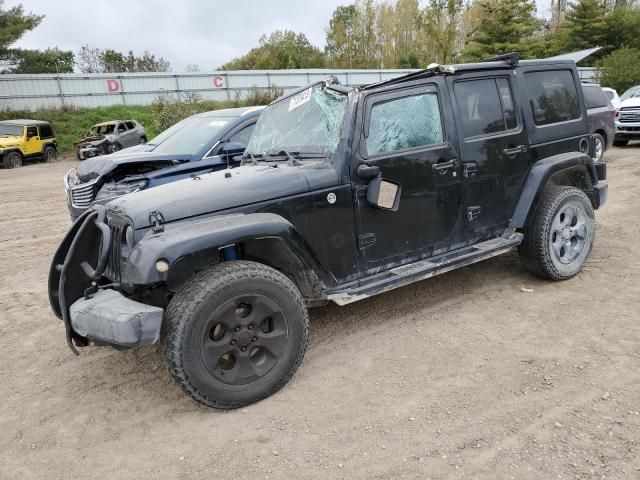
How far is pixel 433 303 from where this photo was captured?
14.7 ft

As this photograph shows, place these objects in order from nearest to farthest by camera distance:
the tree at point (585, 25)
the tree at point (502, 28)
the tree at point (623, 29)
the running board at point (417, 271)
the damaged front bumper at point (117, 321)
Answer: the damaged front bumper at point (117, 321)
the running board at point (417, 271)
the tree at point (502, 28)
the tree at point (585, 25)
the tree at point (623, 29)

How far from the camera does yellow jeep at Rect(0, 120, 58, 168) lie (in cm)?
2045

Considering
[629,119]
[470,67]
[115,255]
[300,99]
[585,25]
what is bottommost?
[115,255]

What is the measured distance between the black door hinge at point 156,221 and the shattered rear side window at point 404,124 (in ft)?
4.98

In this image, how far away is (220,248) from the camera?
3129 mm

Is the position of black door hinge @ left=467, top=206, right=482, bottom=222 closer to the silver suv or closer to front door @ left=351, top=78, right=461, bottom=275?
front door @ left=351, top=78, right=461, bottom=275

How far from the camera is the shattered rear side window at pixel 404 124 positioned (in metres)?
3.72

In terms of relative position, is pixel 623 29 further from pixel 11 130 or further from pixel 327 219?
pixel 327 219

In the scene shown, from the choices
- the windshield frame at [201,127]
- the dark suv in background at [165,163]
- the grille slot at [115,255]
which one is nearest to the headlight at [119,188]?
the dark suv in background at [165,163]

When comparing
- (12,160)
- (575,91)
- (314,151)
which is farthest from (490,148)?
(12,160)

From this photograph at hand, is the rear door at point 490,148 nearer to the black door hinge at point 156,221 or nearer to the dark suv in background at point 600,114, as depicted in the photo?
the black door hinge at point 156,221

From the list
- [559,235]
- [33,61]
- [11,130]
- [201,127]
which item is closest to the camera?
[559,235]

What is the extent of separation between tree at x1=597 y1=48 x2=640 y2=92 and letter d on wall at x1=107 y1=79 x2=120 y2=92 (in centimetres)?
2611

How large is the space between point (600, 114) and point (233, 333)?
10.1 metres
